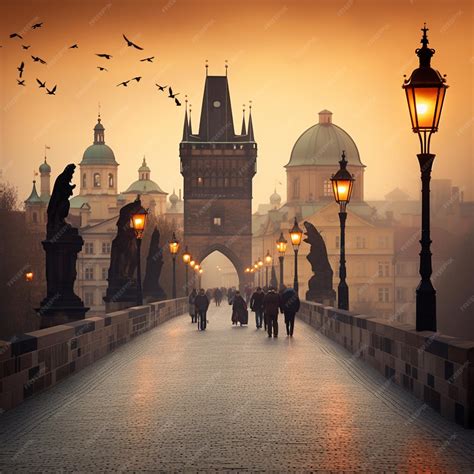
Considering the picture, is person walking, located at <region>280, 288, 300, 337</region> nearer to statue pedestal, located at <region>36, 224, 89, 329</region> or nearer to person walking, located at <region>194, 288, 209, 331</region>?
person walking, located at <region>194, 288, 209, 331</region>

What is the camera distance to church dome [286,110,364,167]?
145 meters

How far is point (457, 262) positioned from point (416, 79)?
337 ft

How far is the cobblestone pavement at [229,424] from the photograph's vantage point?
33.7 ft

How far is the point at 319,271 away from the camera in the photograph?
44.9 meters

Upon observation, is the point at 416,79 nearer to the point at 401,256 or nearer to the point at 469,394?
the point at 469,394

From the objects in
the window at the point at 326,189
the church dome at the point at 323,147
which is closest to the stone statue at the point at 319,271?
the church dome at the point at 323,147

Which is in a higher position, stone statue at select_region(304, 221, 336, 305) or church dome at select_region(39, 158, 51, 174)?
church dome at select_region(39, 158, 51, 174)

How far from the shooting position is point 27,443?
447 inches

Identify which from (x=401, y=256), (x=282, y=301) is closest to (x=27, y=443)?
(x=282, y=301)

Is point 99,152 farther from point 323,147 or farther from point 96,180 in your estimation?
point 323,147

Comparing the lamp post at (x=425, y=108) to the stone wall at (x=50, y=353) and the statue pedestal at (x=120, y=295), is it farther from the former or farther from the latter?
the statue pedestal at (x=120, y=295)

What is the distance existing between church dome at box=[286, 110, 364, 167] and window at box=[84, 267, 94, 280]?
92.3ft

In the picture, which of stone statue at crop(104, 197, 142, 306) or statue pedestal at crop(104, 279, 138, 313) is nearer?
→ stone statue at crop(104, 197, 142, 306)

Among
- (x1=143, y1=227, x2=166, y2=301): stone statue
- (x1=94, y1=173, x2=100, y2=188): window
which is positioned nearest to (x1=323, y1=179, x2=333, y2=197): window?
(x1=94, y1=173, x2=100, y2=188): window
